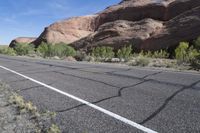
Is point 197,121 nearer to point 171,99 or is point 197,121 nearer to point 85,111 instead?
point 171,99

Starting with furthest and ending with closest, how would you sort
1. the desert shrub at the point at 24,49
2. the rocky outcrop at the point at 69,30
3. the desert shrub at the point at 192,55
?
the rocky outcrop at the point at 69,30 → the desert shrub at the point at 24,49 → the desert shrub at the point at 192,55

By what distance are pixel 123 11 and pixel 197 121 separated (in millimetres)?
62543

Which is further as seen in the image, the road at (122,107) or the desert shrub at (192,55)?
the desert shrub at (192,55)

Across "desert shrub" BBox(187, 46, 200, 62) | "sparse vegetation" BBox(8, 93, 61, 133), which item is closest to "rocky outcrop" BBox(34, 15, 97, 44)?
"desert shrub" BBox(187, 46, 200, 62)

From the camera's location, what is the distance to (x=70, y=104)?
626 cm

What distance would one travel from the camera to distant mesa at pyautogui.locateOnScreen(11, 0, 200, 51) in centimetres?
4275

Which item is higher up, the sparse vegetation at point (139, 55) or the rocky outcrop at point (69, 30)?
the rocky outcrop at point (69, 30)

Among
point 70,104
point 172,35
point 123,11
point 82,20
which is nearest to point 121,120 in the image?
point 70,104

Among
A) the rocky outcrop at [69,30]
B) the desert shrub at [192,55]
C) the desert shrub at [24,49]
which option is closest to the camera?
the desert shrub at [192,55]

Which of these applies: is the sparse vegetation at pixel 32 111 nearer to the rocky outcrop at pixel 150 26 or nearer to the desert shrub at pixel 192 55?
the desert shrub at pixel 192 55

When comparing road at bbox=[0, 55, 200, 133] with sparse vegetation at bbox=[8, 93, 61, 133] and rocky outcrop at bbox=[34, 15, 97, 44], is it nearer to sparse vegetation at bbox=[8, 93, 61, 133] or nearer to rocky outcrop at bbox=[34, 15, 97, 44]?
sparse vegetation at bbox=[8, 93, 61, 133]

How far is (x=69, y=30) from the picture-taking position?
81250 millimetres

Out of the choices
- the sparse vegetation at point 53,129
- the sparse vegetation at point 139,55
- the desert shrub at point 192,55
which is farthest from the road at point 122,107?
the desert shrub at point 192,55

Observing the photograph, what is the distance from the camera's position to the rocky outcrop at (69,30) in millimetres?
77500
